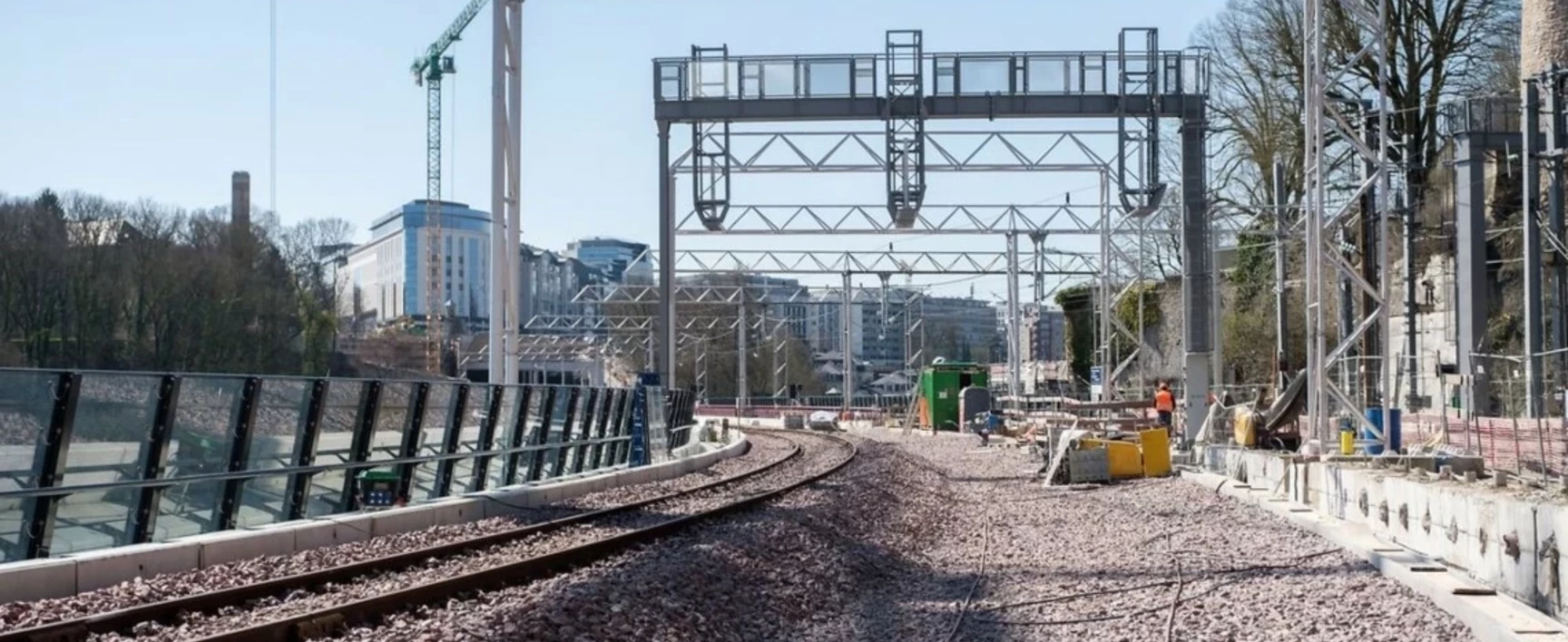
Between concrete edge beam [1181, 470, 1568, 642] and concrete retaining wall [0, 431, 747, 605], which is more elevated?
concrete retaining wall [0, 431, 747, 605]

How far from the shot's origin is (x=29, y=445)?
39.8 feet

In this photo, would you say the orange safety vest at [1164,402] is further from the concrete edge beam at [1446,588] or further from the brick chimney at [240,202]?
the brick chimney at [240,202]

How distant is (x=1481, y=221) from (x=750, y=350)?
228 ft

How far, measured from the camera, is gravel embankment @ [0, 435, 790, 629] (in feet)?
32.0

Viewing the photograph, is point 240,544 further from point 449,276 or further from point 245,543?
point 449,276

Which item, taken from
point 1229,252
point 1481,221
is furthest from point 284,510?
point 1229,252

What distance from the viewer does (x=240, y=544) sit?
1294 cm

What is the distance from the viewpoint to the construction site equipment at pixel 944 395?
56688mm

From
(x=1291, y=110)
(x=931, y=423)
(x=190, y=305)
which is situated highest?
(x=1291, y=110)

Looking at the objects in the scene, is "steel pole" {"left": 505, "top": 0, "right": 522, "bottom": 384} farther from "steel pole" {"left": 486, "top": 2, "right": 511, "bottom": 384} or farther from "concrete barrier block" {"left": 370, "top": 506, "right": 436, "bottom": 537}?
"concrete barrier block" {"left": 370, "top": 506, "right": 436, "bottom": 537}

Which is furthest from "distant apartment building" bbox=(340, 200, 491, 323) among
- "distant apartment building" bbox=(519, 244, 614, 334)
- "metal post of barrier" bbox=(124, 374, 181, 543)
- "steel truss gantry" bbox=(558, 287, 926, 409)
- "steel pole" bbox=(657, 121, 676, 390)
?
"metal post of barrier" bbox=(124, 374, 181, 543)

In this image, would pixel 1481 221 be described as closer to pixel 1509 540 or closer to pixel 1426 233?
pixel 1426 233

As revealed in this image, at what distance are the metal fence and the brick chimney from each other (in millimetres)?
44406

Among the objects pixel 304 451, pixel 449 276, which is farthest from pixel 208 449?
pixel 449 276
